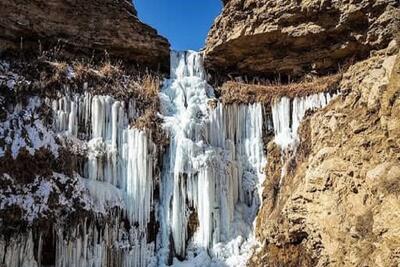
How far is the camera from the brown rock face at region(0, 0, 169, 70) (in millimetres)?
15336

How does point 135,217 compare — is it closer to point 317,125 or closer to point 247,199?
point 247,199

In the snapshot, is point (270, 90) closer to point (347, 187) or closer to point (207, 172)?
point (207, 172)

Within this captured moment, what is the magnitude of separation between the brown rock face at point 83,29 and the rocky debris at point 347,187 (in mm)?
6163

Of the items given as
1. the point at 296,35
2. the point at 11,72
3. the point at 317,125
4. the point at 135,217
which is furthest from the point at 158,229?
the point at 296,35

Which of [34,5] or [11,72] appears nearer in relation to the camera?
[11,72]

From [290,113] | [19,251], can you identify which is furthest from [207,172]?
[19,251]

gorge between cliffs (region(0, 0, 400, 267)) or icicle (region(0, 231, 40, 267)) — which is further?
icicle (region(0, 231, 40, 267))

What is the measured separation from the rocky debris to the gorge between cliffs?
0.12 ft

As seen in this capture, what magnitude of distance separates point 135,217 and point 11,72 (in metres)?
5.16

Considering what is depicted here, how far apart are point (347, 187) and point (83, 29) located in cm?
943

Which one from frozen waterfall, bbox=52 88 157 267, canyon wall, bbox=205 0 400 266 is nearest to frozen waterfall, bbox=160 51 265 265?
canyon wall, bbox=205 0 400 266

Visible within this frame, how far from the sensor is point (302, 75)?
16.9 m

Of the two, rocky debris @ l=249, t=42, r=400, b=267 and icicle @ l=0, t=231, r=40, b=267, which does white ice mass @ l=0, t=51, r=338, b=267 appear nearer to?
icicle @ l=0, t=231, r=40, b=267

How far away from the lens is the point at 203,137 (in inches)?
593
